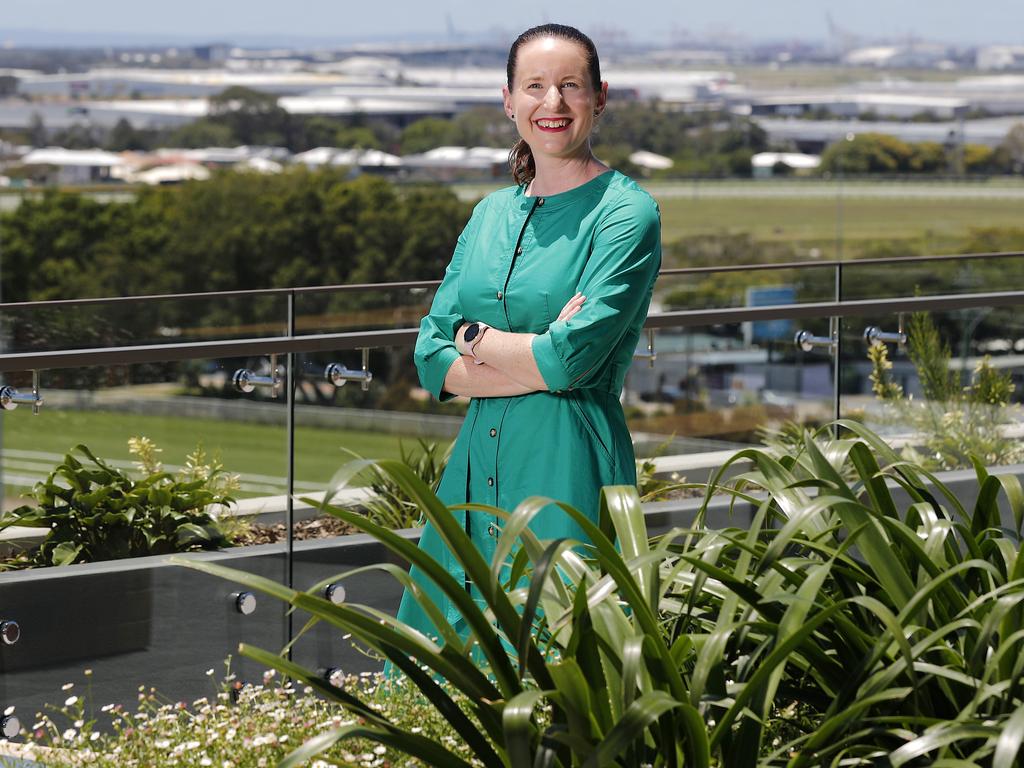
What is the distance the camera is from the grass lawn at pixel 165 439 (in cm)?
401

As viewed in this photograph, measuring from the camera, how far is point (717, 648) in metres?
2.12

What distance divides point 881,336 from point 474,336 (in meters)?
3.04

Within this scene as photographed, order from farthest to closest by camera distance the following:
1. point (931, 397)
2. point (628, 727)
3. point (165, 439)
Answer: point (931, 397) < point (165, 439) < point (628, 727)

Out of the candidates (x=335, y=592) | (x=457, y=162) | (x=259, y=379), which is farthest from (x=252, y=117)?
(x=335, y=592)

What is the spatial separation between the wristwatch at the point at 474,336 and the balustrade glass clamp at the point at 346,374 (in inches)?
67.7

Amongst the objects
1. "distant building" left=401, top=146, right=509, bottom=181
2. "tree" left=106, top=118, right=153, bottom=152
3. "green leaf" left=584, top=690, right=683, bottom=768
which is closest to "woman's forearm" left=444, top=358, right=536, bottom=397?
"green leaf" left=584, top=690, right=683, bottom=768

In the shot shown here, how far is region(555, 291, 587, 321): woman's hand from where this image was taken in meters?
2.71

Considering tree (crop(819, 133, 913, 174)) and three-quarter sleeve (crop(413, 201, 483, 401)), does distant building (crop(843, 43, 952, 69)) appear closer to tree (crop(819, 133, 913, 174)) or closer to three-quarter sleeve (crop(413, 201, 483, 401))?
tree (crop(819, 133, 913, 174))

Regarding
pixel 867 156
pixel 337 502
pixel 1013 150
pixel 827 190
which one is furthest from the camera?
pixel 867 156

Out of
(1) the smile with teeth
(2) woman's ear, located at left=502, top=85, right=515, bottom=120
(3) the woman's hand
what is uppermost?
(2) woman's ear, located at left=502, top=85, right=515, bottom=120

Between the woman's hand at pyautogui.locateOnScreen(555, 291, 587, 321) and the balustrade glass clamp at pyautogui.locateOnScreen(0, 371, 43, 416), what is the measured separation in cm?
173

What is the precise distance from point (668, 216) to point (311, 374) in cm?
8684

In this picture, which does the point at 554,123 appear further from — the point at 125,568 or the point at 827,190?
the point at 827,190

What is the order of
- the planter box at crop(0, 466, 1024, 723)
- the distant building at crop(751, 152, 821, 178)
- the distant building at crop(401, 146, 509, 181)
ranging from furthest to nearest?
the distant building at crop(751, 152, 821, 178) < the distant building at crop(401, 146, 509, 181) < the planter box at crop(0, 466, 1024, 723)
